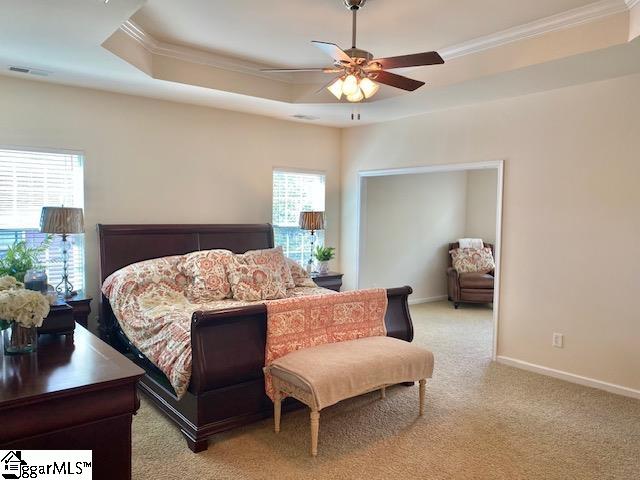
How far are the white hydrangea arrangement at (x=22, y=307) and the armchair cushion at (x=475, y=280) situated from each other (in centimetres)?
616

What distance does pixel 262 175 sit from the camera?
5750 millimetres

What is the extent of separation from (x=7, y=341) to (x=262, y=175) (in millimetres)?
4008

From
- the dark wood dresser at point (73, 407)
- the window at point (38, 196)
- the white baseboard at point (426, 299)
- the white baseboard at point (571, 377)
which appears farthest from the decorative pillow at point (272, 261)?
the white baseboard at point (426, 299)

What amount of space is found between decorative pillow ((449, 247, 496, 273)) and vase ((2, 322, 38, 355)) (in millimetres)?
6223

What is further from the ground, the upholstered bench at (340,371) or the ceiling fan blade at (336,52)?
the ceiling fan blade at (336,52)

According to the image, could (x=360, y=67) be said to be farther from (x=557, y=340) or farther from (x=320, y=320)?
(x=557, y=340)

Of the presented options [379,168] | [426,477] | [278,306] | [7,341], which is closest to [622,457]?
[426,477]

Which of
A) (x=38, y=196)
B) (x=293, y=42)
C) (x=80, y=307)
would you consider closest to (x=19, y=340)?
(x=80, y=307)

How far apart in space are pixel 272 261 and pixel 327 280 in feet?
3.79

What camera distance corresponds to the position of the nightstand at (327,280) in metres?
5.59

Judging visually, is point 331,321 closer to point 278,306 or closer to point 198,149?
point 278,306

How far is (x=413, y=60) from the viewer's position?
284cm

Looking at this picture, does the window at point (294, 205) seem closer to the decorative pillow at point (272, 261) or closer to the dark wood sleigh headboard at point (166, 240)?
the dark wood sleigh headboard at point (166, 240)

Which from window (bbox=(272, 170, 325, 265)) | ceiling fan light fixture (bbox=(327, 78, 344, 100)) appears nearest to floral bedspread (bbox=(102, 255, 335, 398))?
window (bbox=(272, 170, 325, 265))
